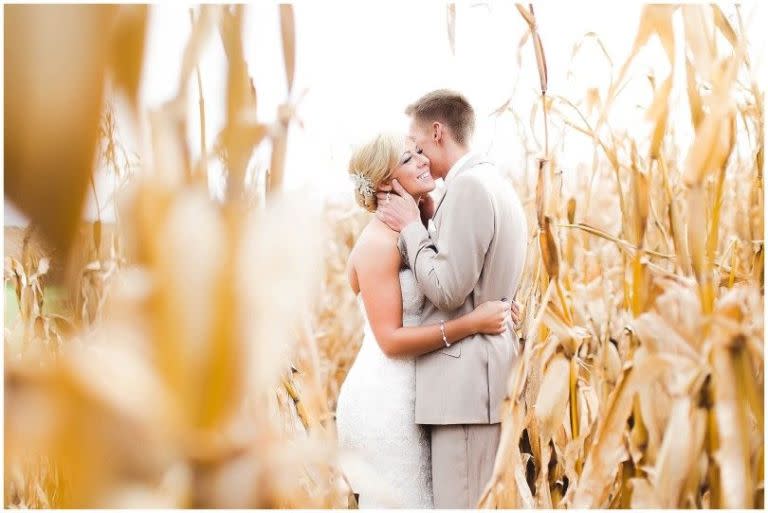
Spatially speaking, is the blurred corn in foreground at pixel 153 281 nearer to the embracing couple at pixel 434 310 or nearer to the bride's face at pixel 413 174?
the embracing couple at pixel 434 310

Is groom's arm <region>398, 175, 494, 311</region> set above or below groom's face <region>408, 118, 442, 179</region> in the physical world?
below

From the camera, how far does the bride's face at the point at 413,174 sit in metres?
1.46

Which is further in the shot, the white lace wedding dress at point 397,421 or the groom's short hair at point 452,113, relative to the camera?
the groom's short hair at point 452,113

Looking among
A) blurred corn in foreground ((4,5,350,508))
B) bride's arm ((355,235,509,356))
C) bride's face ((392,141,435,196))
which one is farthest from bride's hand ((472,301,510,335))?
blurred corn in foreground ((4,5,350,508))

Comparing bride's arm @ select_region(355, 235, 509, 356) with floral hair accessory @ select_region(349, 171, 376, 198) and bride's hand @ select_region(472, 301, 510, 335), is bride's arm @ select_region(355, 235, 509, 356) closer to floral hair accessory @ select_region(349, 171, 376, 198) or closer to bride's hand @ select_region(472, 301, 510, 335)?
bride's hand @ select_region(472, 301, 510, 335)

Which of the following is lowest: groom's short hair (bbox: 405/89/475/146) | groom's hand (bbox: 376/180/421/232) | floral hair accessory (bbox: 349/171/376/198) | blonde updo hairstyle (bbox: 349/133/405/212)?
groom's hand (bbox: 376/180/421/232)

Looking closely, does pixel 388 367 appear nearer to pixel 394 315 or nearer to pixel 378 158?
pixel 394 315

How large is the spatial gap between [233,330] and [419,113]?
135 centimetres

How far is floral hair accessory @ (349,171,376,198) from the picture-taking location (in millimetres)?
1462

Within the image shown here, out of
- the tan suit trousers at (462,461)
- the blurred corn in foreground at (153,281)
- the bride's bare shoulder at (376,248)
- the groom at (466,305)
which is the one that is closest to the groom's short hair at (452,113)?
the groom at (466,305)

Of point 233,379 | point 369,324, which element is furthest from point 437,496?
point 233,379

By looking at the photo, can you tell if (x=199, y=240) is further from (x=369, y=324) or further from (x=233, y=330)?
(x=369, y=324)

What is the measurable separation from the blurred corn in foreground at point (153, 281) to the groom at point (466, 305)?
101cm

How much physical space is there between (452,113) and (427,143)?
82mm
